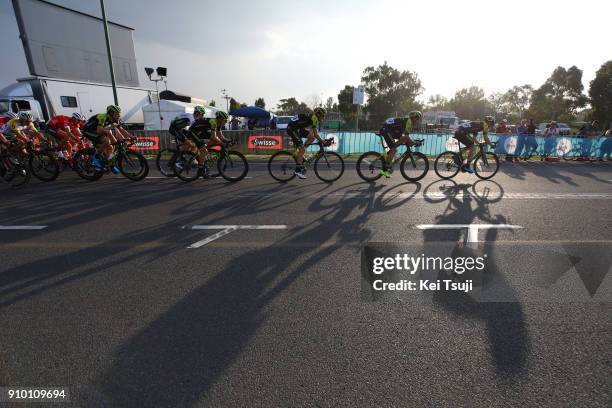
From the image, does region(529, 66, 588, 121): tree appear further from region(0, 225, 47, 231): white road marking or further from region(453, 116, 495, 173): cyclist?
region(0, 225, 47, 231): white road marking

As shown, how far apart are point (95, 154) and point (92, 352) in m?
7.61

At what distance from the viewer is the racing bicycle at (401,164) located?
8023 millimetres

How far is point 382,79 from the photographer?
2138 inches

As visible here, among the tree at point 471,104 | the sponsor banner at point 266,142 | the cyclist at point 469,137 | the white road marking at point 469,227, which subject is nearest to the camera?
the white road marking at point 469,227

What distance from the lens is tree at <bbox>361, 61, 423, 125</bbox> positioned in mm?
54094

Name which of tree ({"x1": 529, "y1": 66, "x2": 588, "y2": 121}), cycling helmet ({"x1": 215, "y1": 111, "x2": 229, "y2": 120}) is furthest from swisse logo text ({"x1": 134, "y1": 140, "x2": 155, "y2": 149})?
tree ({"x1": 529, "y1": 66, "x2": 588, "y2": 121})

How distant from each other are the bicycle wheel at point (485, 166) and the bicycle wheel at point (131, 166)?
9.51 meters

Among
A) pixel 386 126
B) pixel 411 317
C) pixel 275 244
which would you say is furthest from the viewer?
pixel 386 126

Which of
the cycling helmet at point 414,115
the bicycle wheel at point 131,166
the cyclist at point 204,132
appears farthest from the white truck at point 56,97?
the cycling helmet at point 414,115

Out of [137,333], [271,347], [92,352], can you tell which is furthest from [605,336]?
[92,352]

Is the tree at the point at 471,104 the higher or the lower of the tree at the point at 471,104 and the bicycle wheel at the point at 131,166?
the higher

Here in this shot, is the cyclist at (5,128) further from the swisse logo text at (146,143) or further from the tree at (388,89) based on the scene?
the tree at (388,89)

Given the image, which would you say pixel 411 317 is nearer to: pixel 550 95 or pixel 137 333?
pixel 137 333

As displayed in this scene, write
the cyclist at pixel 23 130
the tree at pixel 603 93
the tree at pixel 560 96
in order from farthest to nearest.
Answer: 1. the tree at pixel 560 96
2. the tree at pixel 603 93
3. the cyclist at pixel 23 130
